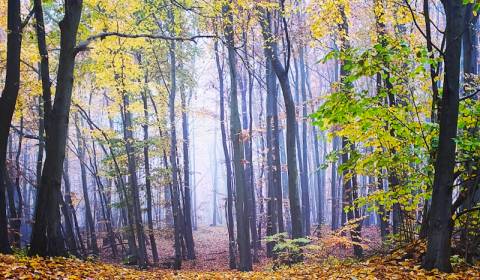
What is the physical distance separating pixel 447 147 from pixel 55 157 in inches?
304

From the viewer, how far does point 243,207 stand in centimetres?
1317

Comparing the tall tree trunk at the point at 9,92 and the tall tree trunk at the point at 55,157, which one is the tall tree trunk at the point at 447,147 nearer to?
the tall tree trunk at the point at 55,157

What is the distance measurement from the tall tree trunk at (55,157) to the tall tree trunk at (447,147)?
24.6ft

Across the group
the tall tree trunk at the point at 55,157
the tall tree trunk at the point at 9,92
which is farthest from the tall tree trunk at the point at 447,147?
the tall tree trunk at the point at 9,92

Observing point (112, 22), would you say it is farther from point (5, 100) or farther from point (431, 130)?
point (431, 130)

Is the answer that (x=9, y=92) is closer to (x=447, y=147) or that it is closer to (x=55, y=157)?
(x=55, y=157)

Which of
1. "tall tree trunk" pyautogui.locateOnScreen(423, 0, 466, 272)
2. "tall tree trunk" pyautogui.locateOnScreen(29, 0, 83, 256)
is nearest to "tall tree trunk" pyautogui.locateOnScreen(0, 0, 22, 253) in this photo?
"tall tree trunk" pyautogui.locateOnScreen(29, 0, 83, 256)

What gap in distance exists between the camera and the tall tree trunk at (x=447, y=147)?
19.1ft

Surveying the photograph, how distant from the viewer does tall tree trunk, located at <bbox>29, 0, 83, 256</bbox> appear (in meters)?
8.66

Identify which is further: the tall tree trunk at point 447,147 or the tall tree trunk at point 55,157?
the tall tree trunk at point 55,157

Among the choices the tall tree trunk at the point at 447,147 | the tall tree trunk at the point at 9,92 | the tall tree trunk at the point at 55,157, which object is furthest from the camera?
the tall tree trunk at the point at 9,92

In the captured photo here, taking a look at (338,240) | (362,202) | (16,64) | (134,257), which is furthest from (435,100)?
(134,257)

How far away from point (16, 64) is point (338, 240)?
356 inches

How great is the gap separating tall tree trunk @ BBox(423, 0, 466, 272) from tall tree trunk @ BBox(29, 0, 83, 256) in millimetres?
7492
